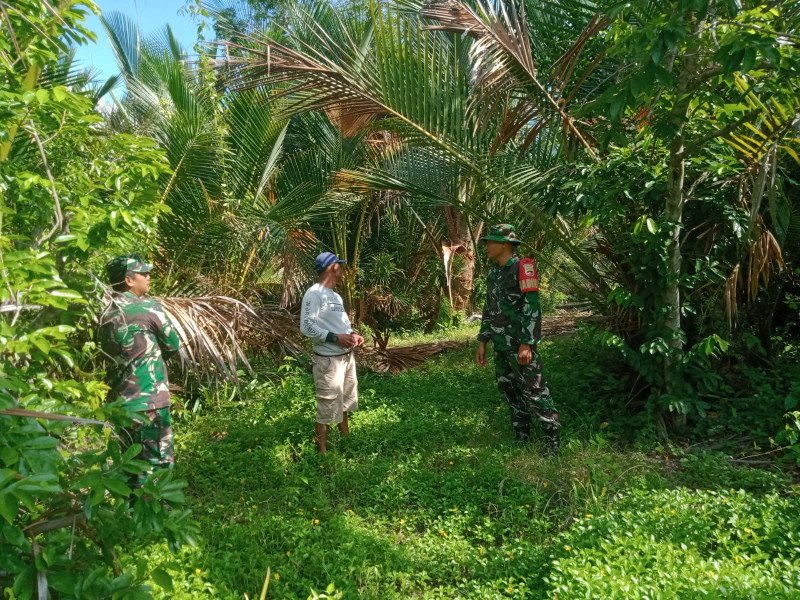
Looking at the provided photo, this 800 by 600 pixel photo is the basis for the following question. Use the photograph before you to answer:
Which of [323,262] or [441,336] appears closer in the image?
[323,262]

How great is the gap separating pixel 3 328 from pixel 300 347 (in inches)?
185

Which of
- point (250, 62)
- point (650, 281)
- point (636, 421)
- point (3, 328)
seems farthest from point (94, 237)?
point (636, 421)

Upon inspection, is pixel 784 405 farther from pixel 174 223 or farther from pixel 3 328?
pixel 174 223

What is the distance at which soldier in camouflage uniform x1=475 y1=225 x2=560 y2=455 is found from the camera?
4.29 meters

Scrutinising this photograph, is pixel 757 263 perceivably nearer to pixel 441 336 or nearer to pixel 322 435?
pixel 322 435

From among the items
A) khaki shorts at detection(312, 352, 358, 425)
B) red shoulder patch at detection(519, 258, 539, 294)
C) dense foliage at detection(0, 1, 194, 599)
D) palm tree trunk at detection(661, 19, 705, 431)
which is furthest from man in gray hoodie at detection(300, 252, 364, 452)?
palm tree trunk at detection(661, 19, 705, 431)

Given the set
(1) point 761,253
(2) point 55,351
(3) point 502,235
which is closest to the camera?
(2) point 55,351

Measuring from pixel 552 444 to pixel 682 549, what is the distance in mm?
1632

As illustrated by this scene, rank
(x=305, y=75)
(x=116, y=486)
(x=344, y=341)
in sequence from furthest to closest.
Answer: (x=305, y=75) → (x=344, y=341) → (x=116, y=486)

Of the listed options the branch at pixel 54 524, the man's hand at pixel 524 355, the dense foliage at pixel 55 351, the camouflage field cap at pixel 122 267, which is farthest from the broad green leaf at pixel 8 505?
the man's hand at pixel 524 355

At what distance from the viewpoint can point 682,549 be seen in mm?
2721

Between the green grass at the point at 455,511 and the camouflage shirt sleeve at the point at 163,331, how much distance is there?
3.52 ft


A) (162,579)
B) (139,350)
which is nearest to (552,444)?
(139,350)

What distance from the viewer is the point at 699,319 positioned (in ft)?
14.8
